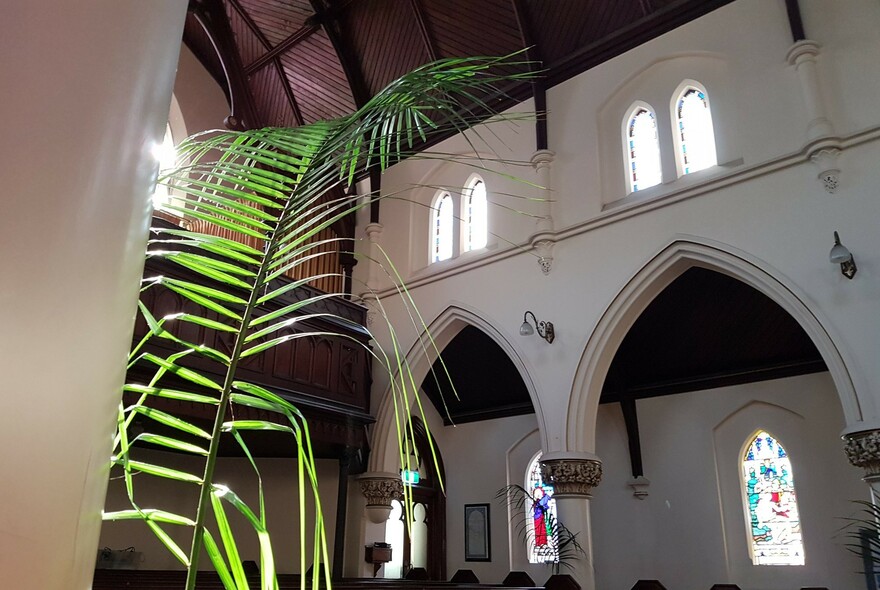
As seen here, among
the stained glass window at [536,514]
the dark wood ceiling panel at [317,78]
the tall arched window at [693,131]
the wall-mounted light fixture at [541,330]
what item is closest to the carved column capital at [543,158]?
the tall arched window at [693,131]

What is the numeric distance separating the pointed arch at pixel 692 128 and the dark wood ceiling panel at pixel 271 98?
6.76 meters

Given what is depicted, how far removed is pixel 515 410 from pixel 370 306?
3.72 m

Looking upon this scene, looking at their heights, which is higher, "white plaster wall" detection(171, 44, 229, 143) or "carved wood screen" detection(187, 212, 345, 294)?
"white plaster wall" detection(171, 44, 229, 143)

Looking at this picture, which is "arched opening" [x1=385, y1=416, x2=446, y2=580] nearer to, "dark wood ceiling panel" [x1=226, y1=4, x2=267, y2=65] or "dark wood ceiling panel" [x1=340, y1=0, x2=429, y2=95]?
"dark wood ceiling panel" [x1=340, y1=0, x2=429, y2=95]

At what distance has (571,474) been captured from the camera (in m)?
9.05

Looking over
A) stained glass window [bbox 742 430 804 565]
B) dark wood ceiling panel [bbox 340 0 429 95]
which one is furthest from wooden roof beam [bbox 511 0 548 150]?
stained glass window [bbox 742 430 804 565]

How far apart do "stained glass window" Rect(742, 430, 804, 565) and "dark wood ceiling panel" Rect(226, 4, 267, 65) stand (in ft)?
34.8

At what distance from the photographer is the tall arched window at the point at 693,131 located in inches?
359

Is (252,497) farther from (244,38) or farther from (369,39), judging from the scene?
(244,38)

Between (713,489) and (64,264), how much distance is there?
1203 centimetres

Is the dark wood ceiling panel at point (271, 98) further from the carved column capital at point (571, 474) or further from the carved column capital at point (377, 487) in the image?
the carved column capital at point (571, 474)

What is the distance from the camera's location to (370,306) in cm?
1192

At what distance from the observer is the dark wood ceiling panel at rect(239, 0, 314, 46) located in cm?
1168

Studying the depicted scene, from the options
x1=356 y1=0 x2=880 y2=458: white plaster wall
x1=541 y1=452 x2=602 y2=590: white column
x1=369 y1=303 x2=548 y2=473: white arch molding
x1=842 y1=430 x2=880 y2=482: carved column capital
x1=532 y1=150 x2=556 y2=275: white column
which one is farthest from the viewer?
x1=369 y1=303 x2=548 y2=473: white arch molding
